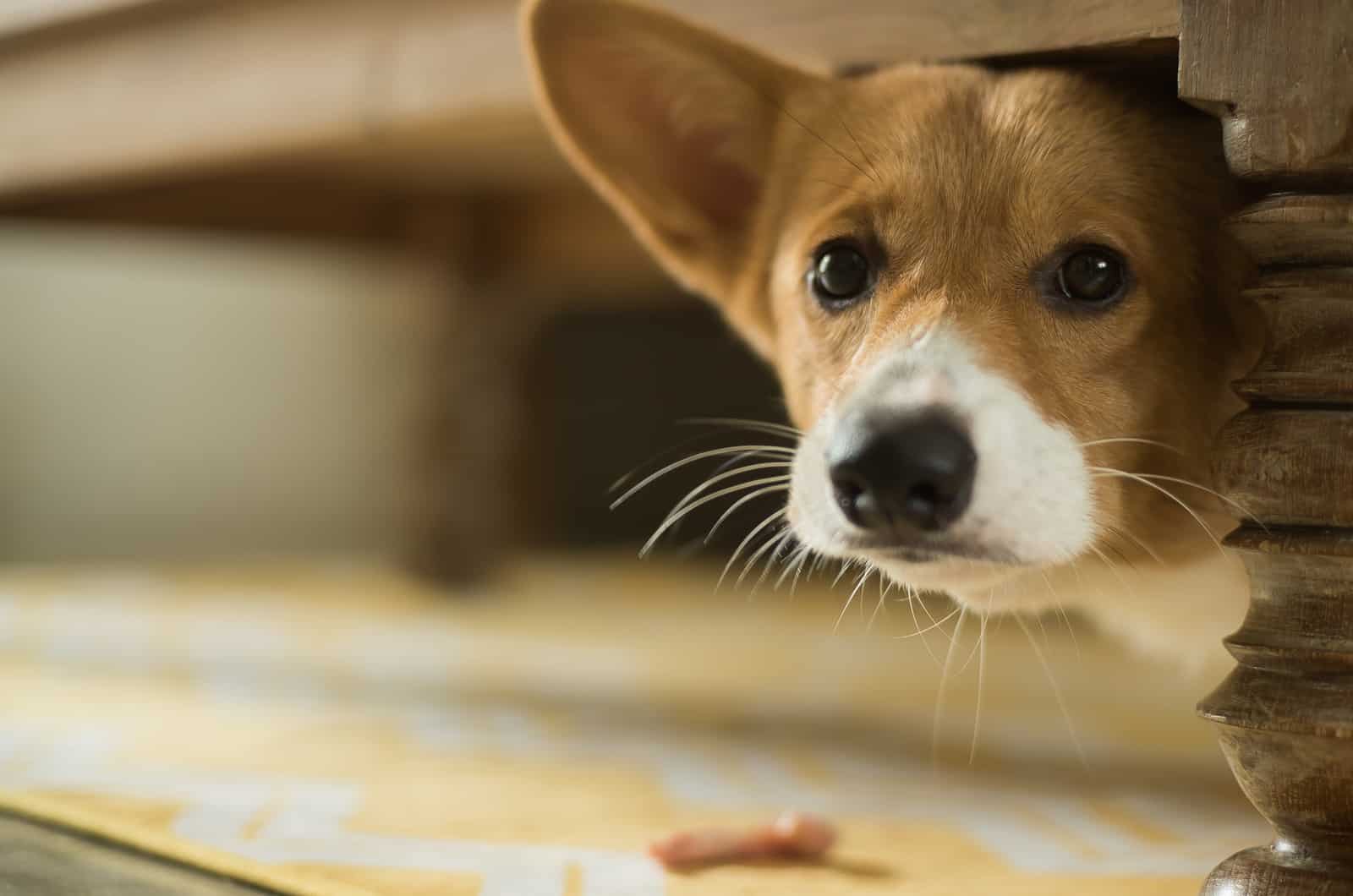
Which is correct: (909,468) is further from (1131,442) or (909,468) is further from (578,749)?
(578,749)

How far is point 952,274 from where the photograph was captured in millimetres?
1146

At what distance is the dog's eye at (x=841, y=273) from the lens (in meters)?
1.25

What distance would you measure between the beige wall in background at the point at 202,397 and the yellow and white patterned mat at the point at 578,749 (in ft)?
2.37

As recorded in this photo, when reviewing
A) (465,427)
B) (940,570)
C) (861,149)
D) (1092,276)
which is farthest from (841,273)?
(465,427)

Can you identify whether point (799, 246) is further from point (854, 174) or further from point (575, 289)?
point (575, 289)

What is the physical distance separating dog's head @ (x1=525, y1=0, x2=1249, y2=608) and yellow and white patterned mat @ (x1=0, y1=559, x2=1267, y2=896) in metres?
0.29

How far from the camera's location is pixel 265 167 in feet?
6.52

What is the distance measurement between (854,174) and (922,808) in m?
0.65

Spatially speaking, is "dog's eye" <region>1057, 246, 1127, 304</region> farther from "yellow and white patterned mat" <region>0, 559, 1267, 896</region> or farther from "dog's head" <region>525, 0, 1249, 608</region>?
"yellow and white patterned mat" <region>0, 559, 1267, 896</region>

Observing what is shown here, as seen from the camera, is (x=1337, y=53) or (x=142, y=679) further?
(x=142, y=679)

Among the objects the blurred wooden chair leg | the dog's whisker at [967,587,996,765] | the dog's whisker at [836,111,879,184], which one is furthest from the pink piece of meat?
the blurred wooden chair leg

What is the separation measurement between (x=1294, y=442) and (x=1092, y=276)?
0.32 meters

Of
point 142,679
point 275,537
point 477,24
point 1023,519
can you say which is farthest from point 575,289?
point 1023,519

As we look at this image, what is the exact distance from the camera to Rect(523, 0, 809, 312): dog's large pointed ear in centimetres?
133
